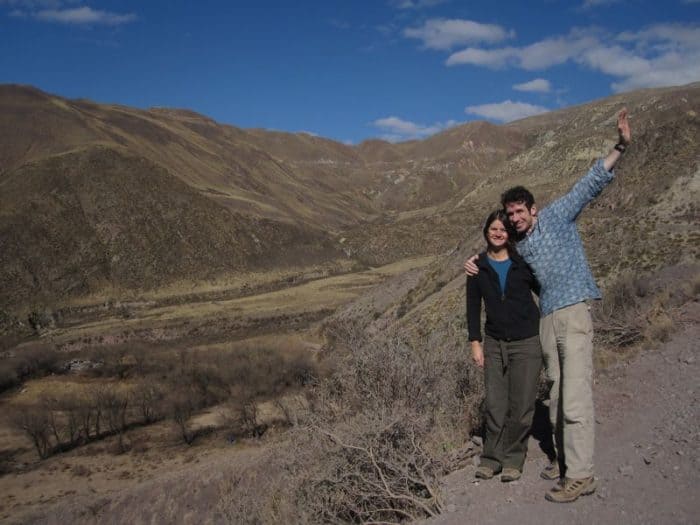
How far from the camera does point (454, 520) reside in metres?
3.82

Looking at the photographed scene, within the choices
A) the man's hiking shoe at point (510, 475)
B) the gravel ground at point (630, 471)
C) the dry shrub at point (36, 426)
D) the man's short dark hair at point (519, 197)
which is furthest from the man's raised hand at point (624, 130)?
the dry shrub at point (36, 426)

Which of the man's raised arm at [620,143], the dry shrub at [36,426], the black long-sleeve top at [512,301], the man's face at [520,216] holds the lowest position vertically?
the dry shrub at [36,426]

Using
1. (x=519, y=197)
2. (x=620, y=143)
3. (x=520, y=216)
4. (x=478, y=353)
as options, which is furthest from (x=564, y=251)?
(x=478, y=353)

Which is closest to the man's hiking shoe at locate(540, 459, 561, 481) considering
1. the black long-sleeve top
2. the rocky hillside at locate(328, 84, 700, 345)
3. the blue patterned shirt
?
the black long-sleeve top

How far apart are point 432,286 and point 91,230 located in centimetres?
5559

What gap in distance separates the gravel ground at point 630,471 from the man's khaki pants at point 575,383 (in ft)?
0.85

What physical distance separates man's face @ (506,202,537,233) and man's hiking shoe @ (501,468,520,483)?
1.83 meters

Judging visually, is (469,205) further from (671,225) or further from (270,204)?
(671,225)

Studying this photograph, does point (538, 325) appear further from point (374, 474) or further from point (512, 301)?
point (374, 474)

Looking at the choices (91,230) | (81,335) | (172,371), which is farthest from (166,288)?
(172,371)

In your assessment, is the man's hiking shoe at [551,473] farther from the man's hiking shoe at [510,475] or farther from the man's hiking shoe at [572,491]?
the man's hiking shoe at [572,491]

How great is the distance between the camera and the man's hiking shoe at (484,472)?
166 inches

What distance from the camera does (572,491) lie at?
11.9 ft

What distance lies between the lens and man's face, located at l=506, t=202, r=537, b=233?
A: 13.4 feet
